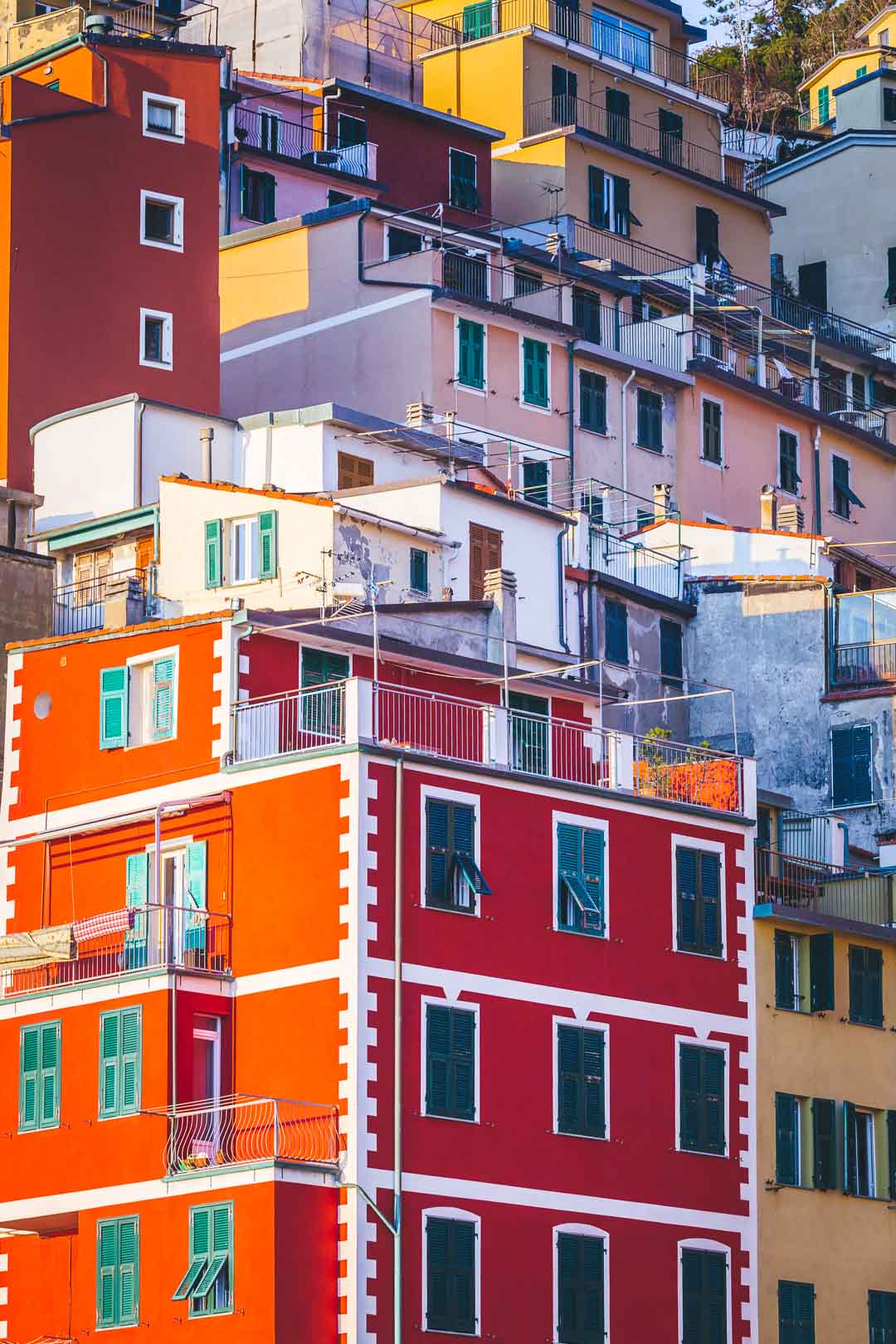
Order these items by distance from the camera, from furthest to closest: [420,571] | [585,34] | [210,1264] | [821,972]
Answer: [585,34]
[420,571]
[821,972]
[210,1264]

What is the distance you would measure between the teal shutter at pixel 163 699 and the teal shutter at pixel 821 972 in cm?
1155

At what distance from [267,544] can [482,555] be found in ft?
17.4

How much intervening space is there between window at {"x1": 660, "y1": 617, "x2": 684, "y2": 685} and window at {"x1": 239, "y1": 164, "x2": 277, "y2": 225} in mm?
17579

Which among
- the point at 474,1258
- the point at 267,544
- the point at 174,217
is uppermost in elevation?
the point at 174,217

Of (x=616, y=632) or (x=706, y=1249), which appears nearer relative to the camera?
(x=706, y=1249)

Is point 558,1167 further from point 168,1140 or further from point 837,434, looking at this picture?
point 837,434

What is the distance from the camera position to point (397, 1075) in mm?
46156

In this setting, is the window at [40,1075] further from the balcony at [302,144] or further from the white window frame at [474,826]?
the balcony at [302,144]

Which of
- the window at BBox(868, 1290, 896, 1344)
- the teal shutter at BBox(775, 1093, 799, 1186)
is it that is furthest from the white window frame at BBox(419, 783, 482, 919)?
the window at BBox(868, 1290, 896, 1344)

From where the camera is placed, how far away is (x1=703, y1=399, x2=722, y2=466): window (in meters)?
77.1

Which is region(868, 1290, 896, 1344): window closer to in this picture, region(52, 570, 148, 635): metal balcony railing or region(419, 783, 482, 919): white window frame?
region(419, 783, 482, 919): white window frame

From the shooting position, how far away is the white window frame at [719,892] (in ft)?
167

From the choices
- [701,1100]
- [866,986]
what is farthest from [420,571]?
[701,1100]

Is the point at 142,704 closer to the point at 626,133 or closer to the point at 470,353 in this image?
the point at 470,353
